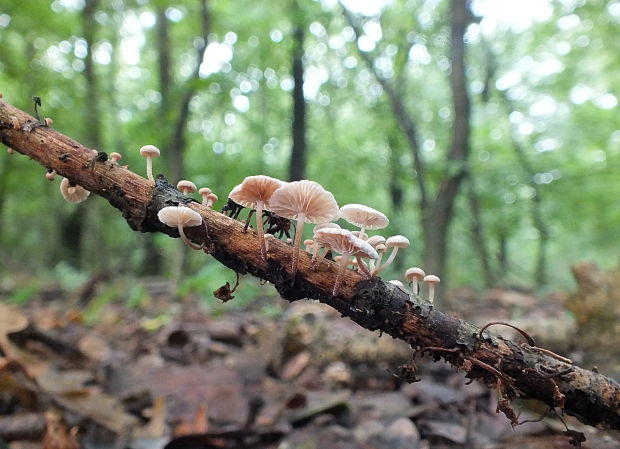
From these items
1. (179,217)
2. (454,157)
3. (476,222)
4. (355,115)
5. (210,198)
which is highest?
(355,115)

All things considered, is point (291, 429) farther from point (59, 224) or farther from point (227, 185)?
point (59, 224)

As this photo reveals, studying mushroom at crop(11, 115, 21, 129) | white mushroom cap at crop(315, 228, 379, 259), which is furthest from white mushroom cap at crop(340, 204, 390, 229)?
mushroom at crop(11, 115, 21, 129)

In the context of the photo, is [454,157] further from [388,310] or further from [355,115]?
[355,115]

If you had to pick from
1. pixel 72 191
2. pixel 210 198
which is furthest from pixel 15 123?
pixel 210 198

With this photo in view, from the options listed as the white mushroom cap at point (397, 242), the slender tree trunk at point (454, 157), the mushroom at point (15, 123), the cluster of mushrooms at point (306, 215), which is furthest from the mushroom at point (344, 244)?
the slender tree trunk at point (454, 157)

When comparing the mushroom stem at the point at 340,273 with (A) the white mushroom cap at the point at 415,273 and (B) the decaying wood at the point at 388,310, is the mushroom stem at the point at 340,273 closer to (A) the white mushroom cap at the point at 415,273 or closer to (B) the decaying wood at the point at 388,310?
(B) the decaying wood at the point at 388,310

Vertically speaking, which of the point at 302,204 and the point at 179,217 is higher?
the point at 302,204
